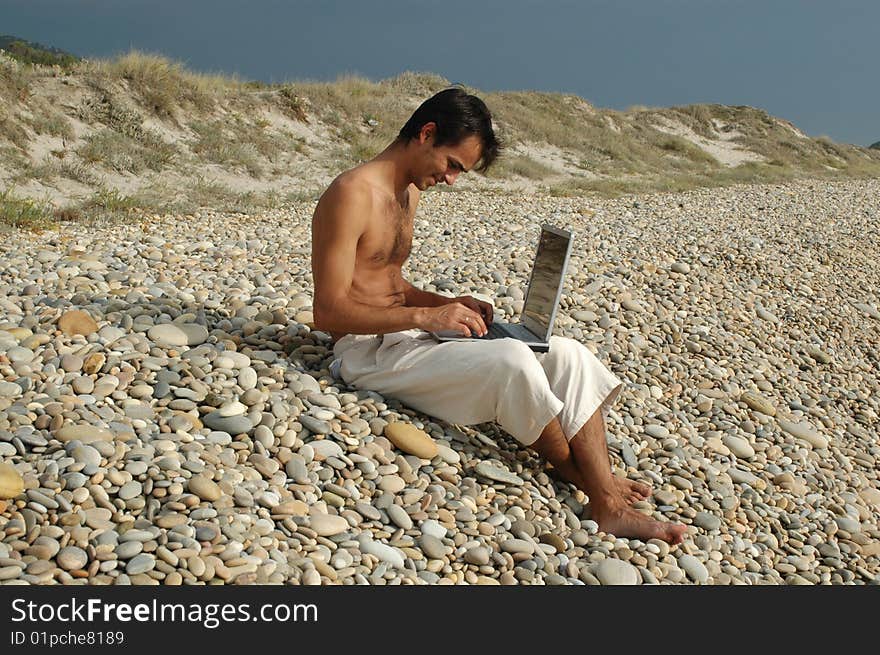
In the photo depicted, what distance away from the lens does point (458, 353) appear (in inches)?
137

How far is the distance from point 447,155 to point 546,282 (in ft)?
2.45

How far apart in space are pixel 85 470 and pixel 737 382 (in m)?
4.08

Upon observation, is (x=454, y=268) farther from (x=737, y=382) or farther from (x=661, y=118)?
(x=661, y=118)

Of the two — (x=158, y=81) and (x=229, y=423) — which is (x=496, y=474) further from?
(x=158, y=81)

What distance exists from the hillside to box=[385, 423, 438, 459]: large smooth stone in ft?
18.4

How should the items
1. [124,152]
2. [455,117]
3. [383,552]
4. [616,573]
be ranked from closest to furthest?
[383,552] → [616,573] → [455,117] → [124,152]

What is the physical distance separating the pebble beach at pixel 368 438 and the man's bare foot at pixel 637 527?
1.7 inches

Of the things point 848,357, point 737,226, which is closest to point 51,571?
point 848,357

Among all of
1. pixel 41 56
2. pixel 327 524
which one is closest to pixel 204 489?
pixel 327 524

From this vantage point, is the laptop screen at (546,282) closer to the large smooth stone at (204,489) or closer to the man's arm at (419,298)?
the man's arm at (419,298)

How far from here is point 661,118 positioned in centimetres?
3581

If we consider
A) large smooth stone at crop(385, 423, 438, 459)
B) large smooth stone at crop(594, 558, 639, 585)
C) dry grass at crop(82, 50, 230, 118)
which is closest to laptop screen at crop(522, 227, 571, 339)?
large smooth stone at crop(385, 423, 438, 459)

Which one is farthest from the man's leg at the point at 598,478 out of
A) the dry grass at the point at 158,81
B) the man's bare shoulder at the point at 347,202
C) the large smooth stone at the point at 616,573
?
the dry grass at the point at 158,81

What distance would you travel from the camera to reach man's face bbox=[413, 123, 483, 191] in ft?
11.5
